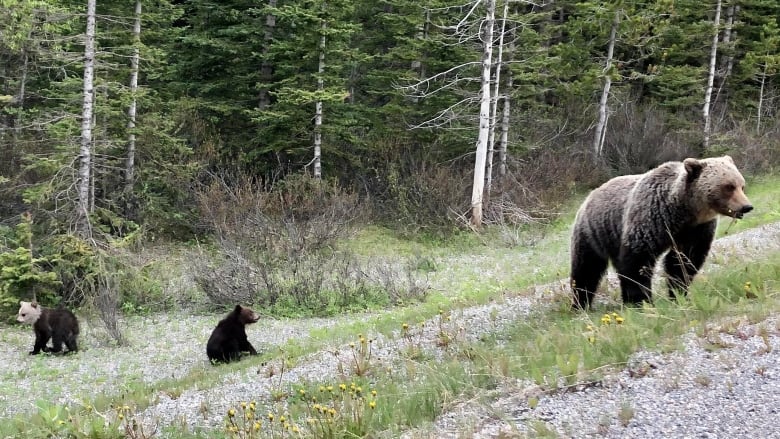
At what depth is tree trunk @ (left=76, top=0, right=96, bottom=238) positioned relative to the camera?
13750 mm

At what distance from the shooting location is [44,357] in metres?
10.8

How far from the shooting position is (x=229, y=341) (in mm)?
9648

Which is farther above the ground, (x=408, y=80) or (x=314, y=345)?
(x=408, y=80)

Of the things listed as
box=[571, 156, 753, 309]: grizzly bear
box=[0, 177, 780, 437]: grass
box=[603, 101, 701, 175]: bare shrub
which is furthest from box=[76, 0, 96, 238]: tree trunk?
box=[603, 101, 701, 175]: bare shrub

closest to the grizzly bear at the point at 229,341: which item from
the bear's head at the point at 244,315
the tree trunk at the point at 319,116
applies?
the bear's head at the point at 244,315

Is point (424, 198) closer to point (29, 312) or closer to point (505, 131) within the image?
point (505, 131)

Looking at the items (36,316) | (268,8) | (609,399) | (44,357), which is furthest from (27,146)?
(609,399)

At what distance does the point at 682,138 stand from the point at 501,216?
10.5 metres

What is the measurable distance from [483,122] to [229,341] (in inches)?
497

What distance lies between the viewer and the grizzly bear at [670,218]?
19.1 feet

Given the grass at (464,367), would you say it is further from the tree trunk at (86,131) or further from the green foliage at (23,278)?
the tree trunk at (86,131)

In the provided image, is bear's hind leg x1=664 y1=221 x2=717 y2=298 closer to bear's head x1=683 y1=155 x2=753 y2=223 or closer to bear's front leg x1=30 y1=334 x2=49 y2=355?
bear's head x1=683 y1=155 x2=753 y2=223

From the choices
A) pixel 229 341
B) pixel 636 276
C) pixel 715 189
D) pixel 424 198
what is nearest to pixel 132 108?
pixel 424 198

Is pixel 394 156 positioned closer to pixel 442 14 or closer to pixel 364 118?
pixel 364 118
